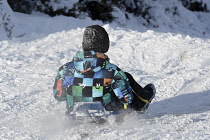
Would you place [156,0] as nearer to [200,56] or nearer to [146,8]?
[146,8]

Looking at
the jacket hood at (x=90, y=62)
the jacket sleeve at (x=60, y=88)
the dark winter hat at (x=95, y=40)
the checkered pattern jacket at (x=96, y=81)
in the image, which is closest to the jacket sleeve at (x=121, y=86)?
the checkered pattern jacket at (x=96, y=81)

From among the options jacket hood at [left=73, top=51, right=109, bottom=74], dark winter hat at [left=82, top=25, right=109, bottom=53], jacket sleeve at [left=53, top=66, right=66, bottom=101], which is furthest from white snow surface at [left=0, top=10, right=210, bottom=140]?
dark winter hat at [left=82, top=25, right=109, bottom=53]

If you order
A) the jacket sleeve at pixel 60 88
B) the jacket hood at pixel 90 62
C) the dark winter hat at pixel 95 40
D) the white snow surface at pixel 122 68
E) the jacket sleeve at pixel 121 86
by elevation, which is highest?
the dark winter hat at pixel 95 40

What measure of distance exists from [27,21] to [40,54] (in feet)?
5.95

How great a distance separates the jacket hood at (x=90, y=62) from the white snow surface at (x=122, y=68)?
1.73 ft

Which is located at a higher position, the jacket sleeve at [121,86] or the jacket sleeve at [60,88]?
the jacket sleeve at [121,86]

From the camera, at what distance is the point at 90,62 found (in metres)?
3.37

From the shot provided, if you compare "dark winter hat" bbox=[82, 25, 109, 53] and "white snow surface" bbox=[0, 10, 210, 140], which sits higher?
"dark winter hat" bbox=[82, 25, 109, 53]

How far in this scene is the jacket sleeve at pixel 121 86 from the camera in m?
3.42

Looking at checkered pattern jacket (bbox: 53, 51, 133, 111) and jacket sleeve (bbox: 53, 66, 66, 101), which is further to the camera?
jacket sleeve (bbox: 53, 66, 66, 101)

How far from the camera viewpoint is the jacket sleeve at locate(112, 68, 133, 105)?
3420mm

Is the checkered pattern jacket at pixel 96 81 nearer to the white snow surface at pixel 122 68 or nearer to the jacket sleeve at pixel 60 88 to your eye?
the jacket sleeve at pixel 60 88

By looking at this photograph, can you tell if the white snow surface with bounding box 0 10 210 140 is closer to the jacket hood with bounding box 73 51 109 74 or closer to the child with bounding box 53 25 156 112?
the child with bounding box 53 25 156 112

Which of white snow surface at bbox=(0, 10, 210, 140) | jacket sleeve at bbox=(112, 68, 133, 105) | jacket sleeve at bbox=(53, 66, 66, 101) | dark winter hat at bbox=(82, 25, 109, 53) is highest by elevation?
dark winter hat at bbox=(82, 25, 109, 53)
